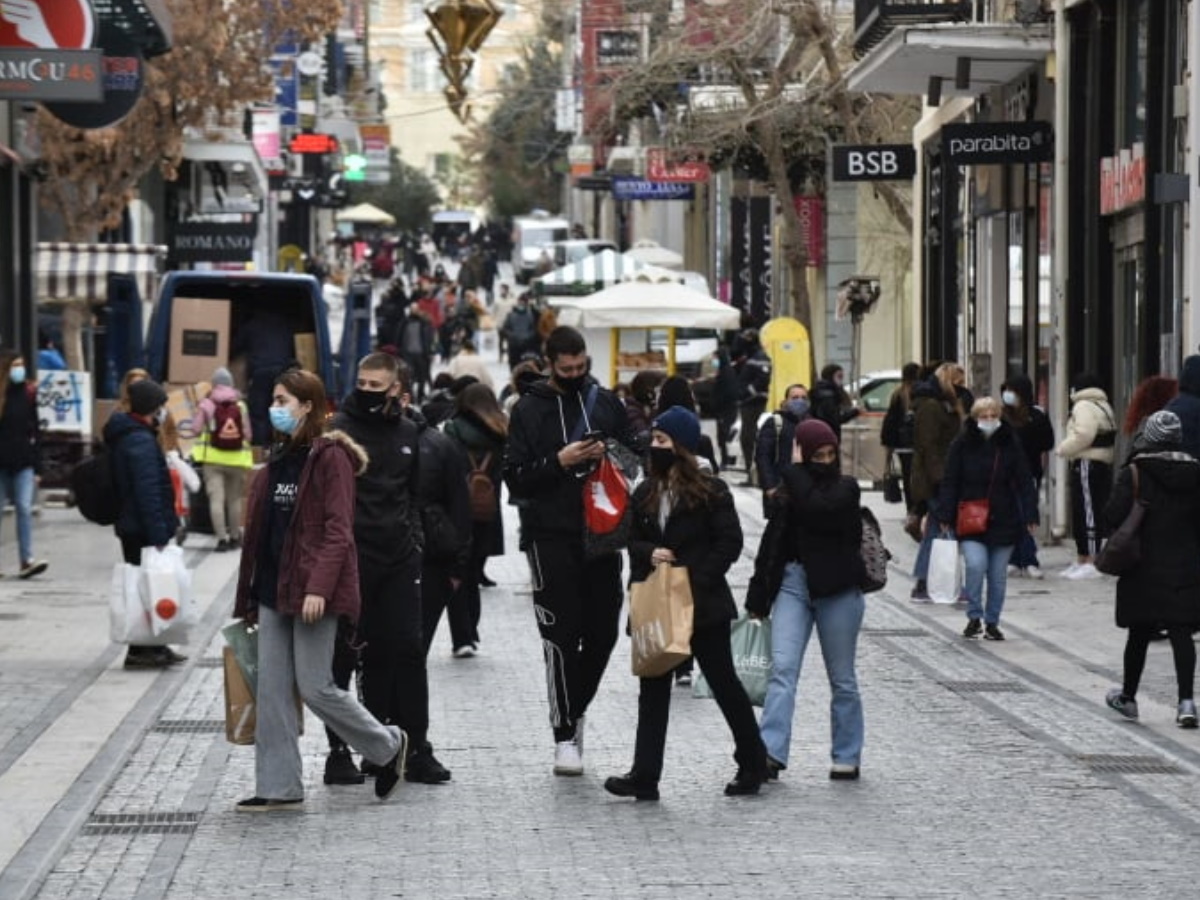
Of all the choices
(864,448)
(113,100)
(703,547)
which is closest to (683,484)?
(703,547)

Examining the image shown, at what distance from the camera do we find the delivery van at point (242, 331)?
89.8 feet

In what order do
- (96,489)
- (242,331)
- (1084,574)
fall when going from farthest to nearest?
(242,331) → (1084,574) → (96,489)

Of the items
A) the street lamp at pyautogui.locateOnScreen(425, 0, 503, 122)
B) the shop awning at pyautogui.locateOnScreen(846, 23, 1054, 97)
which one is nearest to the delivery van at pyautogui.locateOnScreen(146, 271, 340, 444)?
the street lamp at pyautogui.locateOnScreen(425, 0, 503, 122)

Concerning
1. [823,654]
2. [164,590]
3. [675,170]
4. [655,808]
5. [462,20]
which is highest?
[462,20]

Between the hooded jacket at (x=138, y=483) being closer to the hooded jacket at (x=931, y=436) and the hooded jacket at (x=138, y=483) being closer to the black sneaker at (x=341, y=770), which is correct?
the black sneaker at (x=341, y=770)

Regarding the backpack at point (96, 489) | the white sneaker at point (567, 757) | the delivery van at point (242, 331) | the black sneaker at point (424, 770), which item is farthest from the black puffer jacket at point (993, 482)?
the delivery van at point (242, 331)

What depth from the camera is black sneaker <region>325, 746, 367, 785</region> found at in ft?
39.5

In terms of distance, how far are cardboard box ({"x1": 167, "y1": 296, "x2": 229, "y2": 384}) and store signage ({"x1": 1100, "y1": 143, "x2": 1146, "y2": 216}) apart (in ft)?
27.9

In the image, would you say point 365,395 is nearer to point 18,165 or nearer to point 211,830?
point 211,830

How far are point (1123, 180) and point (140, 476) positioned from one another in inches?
437

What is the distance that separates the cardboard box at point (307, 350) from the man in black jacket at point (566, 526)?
15.7 metres

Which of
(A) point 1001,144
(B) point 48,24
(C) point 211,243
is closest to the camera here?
(B) point 48,24

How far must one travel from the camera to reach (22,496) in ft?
72.1

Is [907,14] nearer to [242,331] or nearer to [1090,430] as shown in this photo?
[1090,430]
